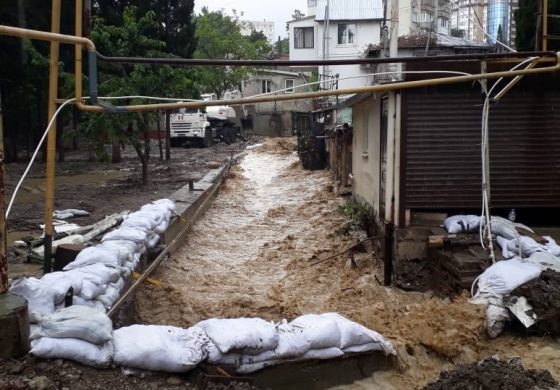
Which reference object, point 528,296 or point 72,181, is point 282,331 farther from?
point 72,181

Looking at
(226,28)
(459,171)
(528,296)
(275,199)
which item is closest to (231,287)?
(459,171)

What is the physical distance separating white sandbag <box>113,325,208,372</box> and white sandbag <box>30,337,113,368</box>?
0.10 meters

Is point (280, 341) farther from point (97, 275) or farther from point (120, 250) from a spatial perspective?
point (120, 250)

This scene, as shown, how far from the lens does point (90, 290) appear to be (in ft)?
16.7

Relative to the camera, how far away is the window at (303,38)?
4978cm

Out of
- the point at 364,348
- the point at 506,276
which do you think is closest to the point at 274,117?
the point at 506,276

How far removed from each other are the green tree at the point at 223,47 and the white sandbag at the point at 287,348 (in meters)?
42.1

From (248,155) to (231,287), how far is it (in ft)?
74.7

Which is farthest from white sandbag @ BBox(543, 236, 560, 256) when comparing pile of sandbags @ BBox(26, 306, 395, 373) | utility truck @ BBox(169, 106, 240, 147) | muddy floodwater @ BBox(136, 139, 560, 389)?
utility truck @ BBox(169, 106, 240, 147)

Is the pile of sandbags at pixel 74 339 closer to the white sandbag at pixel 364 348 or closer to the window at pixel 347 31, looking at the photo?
the white sandbag at pixel 364 348

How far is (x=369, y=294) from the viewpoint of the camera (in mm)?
7645

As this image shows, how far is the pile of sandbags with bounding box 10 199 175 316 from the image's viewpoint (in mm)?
4473

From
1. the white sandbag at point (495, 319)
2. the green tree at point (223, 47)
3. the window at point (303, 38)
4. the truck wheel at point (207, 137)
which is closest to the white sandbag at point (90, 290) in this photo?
the white sandbag at point (495, 319)

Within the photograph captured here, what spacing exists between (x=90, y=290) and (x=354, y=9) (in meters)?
44.5
